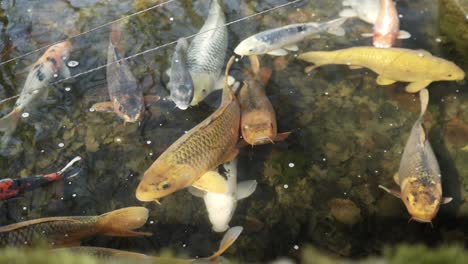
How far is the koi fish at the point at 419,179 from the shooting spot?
322 centimetres

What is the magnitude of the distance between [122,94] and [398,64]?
250cm

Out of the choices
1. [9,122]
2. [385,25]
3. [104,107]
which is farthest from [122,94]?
[385,25]

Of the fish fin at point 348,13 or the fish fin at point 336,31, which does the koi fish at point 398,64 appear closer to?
the fish fin at point 336,31

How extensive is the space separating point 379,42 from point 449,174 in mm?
1549

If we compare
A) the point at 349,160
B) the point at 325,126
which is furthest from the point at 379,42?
the point at 349,160

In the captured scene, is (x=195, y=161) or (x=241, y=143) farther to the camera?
(x=241, y=143)

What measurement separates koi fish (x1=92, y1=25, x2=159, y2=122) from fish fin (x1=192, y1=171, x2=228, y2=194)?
3.16 ft

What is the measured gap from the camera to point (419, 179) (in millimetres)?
3336

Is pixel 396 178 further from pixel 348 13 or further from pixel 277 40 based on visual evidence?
pixel 348 13

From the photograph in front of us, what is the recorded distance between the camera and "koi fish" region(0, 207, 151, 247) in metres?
3.03

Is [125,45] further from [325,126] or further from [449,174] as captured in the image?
[449,174]

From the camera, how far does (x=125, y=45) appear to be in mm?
5125

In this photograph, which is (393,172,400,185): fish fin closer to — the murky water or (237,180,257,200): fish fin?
the murky water

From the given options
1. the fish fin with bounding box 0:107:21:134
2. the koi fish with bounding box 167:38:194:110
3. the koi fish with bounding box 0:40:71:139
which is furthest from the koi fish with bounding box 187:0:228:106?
the fish fin with bounding box 0:107:21:134
